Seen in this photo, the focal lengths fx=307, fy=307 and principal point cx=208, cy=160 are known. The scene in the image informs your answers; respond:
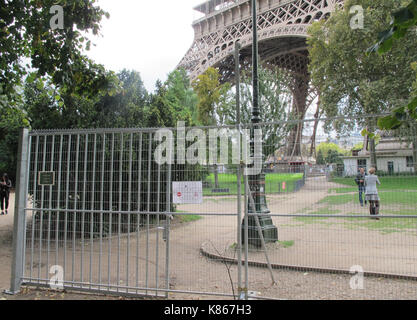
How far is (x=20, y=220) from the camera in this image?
4887mm

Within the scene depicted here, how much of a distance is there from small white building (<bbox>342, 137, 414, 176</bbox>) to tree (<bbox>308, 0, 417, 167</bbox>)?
1841cm

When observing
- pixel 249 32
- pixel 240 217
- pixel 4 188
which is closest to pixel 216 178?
pixel 240 217

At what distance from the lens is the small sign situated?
191 inches

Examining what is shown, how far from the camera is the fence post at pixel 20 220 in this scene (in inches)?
188

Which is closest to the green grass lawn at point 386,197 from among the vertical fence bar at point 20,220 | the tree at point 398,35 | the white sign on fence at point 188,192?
the white sign on fence at point 188,192

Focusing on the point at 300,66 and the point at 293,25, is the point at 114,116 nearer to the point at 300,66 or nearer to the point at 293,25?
the point at 293,25

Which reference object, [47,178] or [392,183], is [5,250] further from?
[392,183]

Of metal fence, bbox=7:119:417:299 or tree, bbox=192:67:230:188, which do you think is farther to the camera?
tree, bbox=192:67:230:188

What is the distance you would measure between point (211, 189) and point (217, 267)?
2.27 meters

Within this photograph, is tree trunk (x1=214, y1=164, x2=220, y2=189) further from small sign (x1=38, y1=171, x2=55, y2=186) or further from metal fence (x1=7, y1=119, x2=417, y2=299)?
small sign (x1=38, y1=171, x2=55, y2=186)

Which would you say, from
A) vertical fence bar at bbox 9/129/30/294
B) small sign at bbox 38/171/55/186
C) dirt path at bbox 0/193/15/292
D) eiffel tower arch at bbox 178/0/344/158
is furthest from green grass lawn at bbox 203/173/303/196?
eiffel tower arch at bbox 178/0/344/158

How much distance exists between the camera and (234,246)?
693 centimetres

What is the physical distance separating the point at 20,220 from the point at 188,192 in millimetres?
2763
